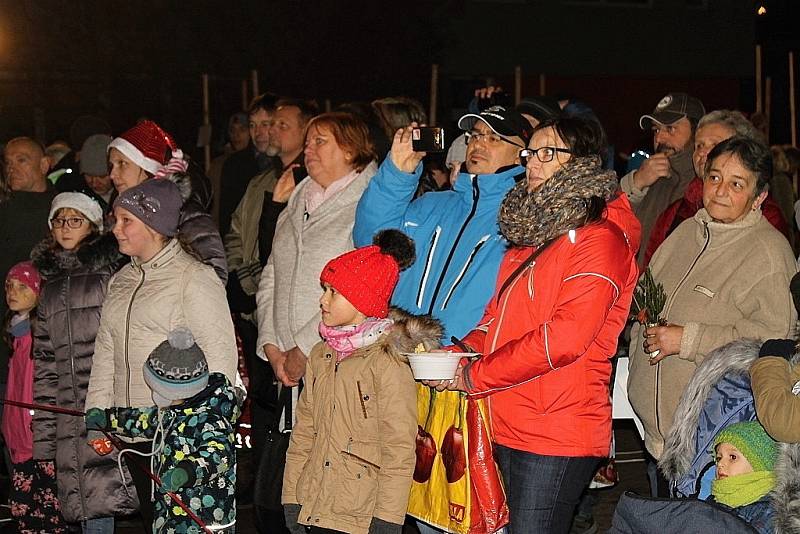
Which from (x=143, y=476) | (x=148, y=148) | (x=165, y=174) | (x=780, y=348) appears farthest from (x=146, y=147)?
(x=780, y=348)

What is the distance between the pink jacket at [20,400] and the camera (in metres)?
6.73

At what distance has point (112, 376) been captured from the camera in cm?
570

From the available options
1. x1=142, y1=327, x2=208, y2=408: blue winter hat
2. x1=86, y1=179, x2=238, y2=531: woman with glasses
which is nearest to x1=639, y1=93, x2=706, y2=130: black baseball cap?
x1=86, y1=179, x2=238, y2=531: woman with glasses

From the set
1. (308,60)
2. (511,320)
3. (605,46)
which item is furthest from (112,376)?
(605,46)

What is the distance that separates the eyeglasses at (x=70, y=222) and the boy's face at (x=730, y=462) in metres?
3.73

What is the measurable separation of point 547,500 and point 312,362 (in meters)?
1.18

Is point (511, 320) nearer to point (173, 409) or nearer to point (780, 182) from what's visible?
point (173, 409)

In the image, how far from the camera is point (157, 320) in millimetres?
5527

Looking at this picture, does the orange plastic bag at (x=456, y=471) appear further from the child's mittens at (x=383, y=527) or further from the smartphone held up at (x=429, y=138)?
the smartphone held up at (x=429, y=138)

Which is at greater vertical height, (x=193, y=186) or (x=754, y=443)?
(x=193, y=186)

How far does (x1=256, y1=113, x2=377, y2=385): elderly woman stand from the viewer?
6059mm

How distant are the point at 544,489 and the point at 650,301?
3.90 feet

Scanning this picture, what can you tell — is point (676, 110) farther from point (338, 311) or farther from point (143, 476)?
point (143, 476)

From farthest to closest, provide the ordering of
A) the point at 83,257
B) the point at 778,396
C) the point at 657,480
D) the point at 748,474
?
the point at 83,257, the point at 657,480, the point at 748,474, the point at 778,396
